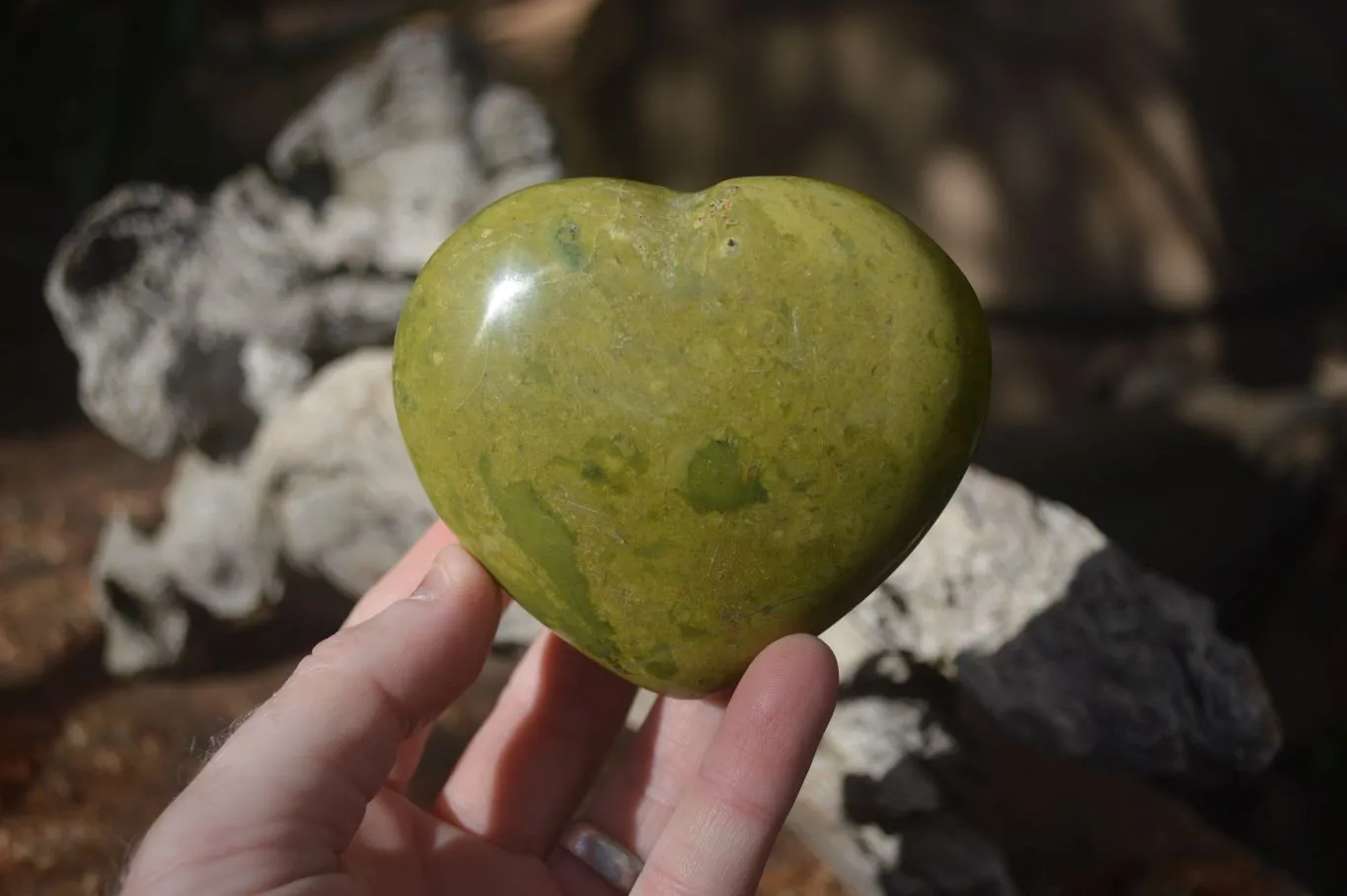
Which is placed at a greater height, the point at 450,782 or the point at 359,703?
the point at 359,703

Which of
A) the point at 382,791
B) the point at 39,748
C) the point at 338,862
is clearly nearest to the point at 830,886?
the point at 382,791

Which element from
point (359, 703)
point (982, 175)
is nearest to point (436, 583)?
point (359, 703)

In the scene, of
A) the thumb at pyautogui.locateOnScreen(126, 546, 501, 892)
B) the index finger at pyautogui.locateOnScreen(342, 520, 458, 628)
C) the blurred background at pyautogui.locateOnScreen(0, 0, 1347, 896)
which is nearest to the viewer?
the thumb at pyautogui.locateOnScreen(126, 546, 501, 892)

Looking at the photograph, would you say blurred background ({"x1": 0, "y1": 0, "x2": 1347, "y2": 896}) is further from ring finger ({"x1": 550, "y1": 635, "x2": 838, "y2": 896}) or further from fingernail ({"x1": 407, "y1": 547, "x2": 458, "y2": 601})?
ring finger ({"x1": 550, "y1": 635, "x2": 838, "y2": 896})

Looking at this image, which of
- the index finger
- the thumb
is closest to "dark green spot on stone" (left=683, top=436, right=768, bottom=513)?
the thumb

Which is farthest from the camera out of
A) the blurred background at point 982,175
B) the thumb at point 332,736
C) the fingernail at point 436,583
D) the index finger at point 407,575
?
the blurred background at point 982,175

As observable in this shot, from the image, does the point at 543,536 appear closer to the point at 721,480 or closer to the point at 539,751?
the point at 721,480

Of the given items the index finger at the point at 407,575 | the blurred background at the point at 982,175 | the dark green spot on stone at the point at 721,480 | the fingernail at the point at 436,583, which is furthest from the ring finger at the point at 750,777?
the blurred background at the point at 982,175

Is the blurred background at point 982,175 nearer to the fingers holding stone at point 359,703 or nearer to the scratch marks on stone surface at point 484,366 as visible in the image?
the fingers holding stone at point 359,703
